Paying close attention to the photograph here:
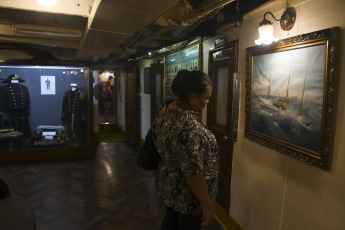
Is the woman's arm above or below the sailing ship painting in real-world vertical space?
below

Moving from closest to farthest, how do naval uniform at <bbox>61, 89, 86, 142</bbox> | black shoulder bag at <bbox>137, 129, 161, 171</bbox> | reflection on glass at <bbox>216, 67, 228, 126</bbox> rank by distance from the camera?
black shoulder bag at <bbox>137, 129, 161, 171</bbox> < reflection on glass at <bbox>216, 67, 228, 126</bbox> < naval uniform at <bbox>61, 89, 86, 142</bbox>

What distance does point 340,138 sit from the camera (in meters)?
1.40

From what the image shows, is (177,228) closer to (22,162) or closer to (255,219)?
(255,219)

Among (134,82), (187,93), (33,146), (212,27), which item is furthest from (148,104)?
(187,93)

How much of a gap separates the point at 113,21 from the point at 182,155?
6.07ft

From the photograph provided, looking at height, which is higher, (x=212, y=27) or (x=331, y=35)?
(x=212, y=27)

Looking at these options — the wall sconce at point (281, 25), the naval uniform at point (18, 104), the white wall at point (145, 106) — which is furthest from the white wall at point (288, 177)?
the naval uniform at point (18, 104)

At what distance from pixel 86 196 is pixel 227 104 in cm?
236

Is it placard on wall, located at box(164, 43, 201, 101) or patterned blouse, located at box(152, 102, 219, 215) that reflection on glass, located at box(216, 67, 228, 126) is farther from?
patterned blouse, located at box(152, 102, 219, 215)

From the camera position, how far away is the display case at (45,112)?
16.3ft

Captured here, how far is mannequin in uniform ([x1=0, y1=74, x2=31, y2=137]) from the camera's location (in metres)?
5.00

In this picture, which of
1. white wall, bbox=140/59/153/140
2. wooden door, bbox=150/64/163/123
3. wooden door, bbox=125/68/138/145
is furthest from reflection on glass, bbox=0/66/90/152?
wooden door, bbox=150/64/163/123

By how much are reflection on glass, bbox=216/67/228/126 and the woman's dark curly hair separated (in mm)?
1328

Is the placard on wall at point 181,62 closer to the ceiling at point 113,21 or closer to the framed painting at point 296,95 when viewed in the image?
the ceiling at point 113,21
